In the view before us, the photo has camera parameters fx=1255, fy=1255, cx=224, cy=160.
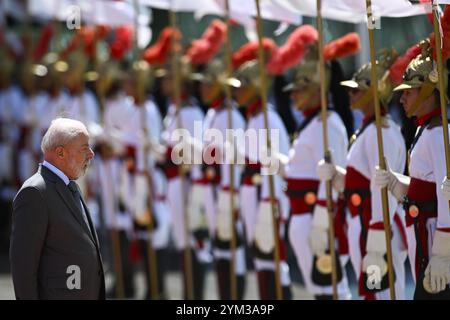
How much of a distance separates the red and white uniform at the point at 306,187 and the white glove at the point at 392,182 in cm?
127

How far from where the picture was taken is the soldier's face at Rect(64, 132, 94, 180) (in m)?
6.03

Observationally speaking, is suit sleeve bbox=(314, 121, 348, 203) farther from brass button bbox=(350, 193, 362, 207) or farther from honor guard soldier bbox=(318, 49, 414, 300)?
brass button bbox=(350, 193, 362, 207)

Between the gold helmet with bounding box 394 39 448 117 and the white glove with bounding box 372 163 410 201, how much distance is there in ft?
1.20

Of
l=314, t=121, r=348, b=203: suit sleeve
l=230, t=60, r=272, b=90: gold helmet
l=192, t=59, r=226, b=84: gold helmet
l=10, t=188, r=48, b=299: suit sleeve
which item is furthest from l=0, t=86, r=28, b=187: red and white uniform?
l=10, t=188, r=48, b=299: suit sleeve

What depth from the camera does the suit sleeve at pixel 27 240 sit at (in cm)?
576

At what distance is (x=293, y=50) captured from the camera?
8867 millimetres

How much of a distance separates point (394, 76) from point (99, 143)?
19.1ft

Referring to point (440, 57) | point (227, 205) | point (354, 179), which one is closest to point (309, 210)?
point (354, 179)

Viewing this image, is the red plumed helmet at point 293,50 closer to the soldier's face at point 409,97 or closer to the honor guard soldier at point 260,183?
the honor guard soldier at point 260,183

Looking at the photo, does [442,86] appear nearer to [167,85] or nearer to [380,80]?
[380,80]

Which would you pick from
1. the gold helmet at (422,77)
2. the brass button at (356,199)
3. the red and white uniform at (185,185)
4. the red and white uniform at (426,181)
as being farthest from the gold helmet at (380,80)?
the red and white uniform at (185,185)

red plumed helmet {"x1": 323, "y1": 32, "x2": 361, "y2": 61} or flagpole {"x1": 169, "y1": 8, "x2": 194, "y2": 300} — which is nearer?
red plumed helmet {"x1": 323, "y1": 32, "x2": 361, "y2": 61}

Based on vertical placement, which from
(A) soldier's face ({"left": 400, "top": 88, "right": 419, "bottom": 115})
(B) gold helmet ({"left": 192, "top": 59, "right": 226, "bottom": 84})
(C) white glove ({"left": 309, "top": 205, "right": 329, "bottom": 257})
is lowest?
(C) white glove ({"left": 309, "top": 205, "right": 329, "bottom": 257})
